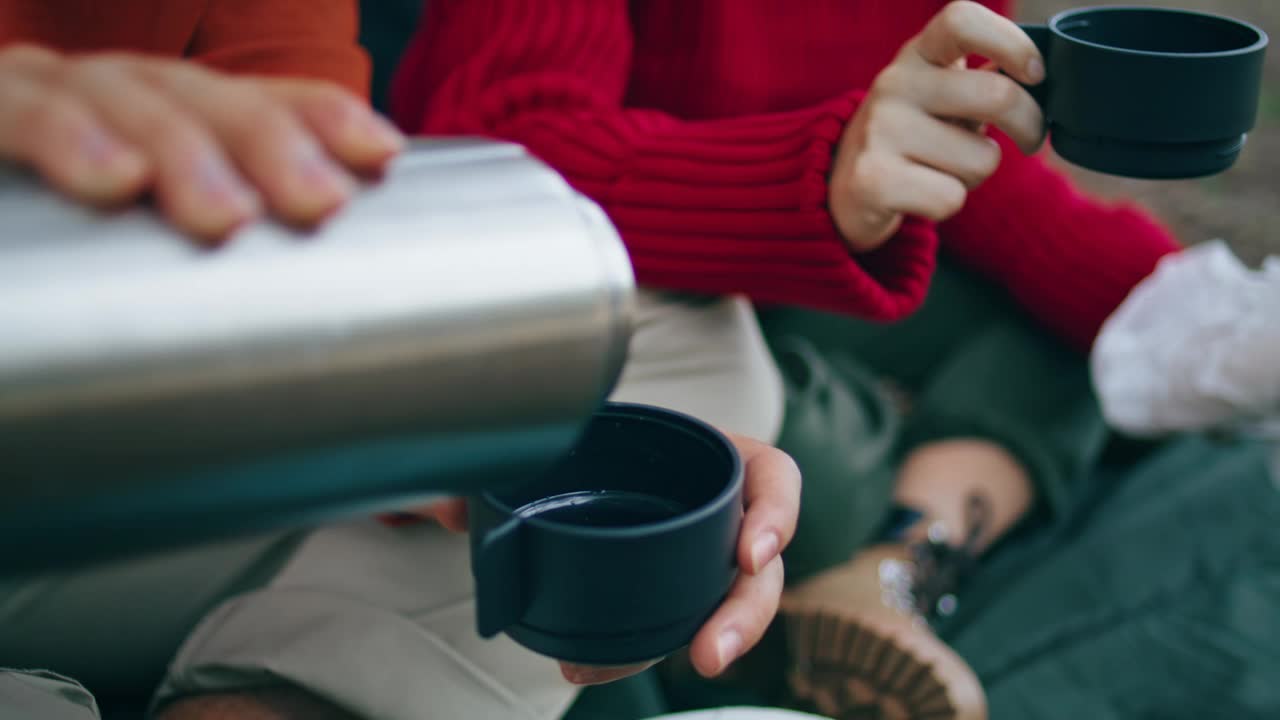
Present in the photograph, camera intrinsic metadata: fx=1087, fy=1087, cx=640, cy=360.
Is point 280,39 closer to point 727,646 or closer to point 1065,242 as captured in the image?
point 727,646

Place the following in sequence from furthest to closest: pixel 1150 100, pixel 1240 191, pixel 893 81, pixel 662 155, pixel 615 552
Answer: pixel 1240 191 < pixel 662 155 < pixel 893 81 < pixel 1150 100 < pixel 615 552

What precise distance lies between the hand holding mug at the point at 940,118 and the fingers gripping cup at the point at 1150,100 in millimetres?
14

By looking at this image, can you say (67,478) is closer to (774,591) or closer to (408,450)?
(408,450)

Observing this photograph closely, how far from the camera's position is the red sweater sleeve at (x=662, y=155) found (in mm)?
644

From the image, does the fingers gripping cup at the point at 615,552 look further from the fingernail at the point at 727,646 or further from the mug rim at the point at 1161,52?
the mug rim at the point at 1161,52

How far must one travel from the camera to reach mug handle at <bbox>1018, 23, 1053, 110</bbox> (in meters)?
0.50

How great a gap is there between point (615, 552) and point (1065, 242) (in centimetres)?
78

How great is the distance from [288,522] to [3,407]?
7cm

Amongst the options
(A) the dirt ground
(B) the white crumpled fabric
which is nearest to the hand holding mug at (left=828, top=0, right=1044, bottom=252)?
(B) the white crumpled fabric

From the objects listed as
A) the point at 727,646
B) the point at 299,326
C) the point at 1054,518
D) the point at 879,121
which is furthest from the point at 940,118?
the point at 1054,518

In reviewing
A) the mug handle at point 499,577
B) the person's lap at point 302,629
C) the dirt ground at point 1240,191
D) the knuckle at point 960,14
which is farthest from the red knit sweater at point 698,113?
the dirt ground at point 1240,191

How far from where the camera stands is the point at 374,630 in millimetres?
519

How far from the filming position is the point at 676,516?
0.36 meters

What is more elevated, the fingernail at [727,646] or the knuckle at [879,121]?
the knuckle at [879,121]
